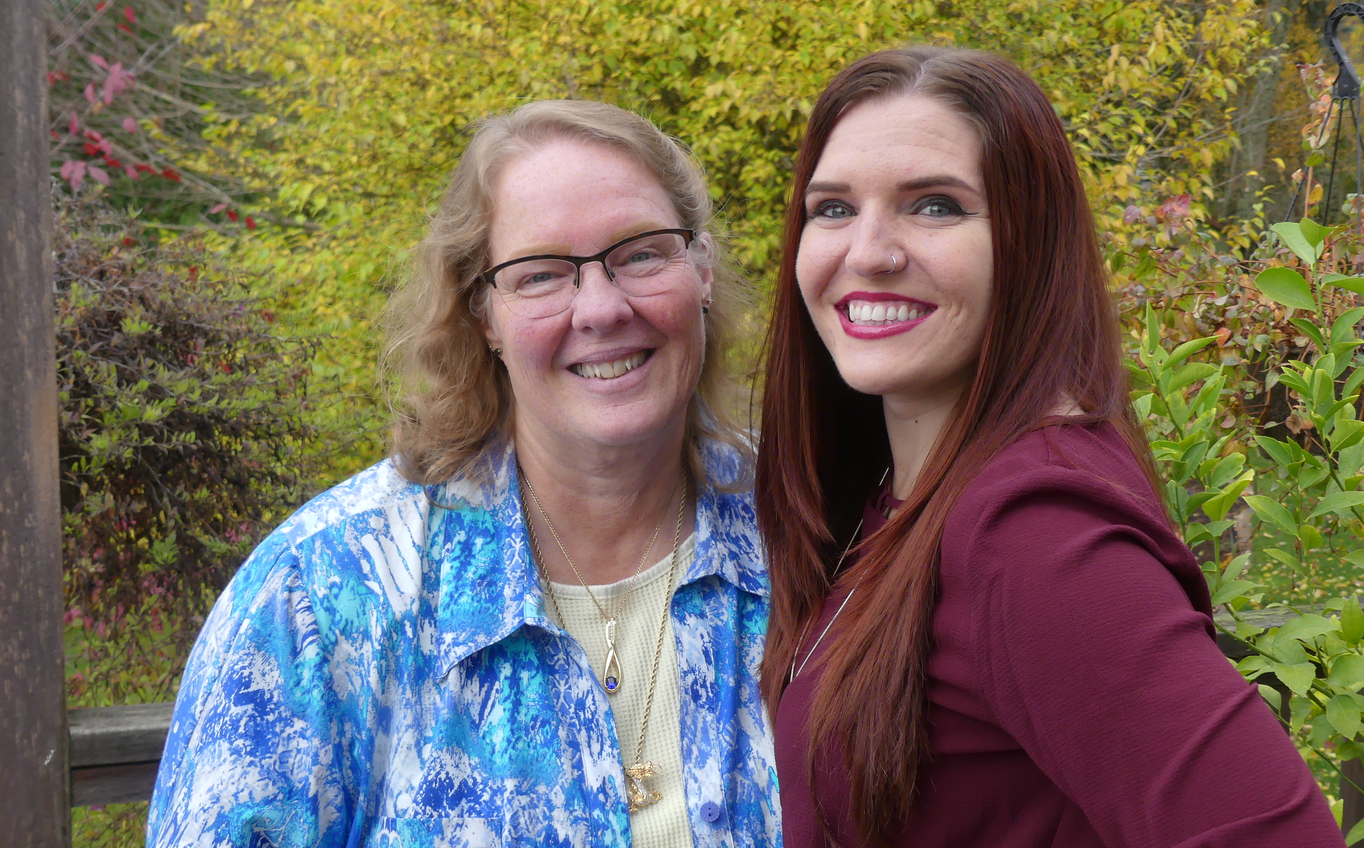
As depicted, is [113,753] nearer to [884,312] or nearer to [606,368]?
[606,368]

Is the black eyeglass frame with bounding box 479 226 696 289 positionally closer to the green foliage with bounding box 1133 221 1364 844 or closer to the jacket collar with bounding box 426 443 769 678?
the jacket collar with bounding box 426 443 769 678

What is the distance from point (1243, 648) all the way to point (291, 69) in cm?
467

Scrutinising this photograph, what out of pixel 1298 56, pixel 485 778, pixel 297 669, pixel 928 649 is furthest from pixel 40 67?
pixel 1298 56

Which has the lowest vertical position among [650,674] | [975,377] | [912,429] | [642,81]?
[650,674]

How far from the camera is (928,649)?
1.29 metres

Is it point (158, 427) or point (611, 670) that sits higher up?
point (158, 427)

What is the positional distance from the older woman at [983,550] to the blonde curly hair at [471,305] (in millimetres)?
473

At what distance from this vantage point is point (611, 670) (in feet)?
6.32

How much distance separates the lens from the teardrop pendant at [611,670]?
191cm

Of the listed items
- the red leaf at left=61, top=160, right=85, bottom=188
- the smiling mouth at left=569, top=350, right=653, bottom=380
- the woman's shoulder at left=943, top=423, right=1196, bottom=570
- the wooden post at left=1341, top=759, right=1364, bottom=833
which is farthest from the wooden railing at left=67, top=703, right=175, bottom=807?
the red leaf at left=61, top=160, right=85, bottom=188

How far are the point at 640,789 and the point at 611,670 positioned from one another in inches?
8.7

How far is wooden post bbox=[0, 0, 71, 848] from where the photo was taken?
2.28m

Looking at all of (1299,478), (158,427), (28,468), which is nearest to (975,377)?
(1299,478)

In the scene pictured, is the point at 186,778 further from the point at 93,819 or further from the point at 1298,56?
the point at 1298,56
